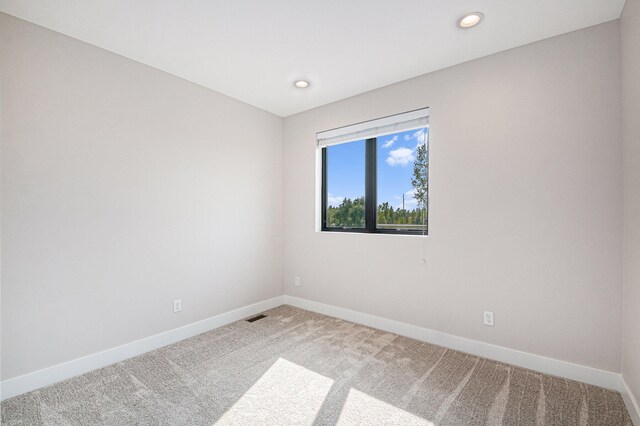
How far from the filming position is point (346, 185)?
3570 millimetres

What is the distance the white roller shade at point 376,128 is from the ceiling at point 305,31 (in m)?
0.37

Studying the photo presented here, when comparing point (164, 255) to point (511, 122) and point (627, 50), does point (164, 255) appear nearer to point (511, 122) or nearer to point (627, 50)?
point (511, 122)

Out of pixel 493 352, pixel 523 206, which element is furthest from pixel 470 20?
pixel 493 352

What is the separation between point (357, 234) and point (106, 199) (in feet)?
7.49

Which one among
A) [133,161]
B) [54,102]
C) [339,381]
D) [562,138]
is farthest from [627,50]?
[54,102]

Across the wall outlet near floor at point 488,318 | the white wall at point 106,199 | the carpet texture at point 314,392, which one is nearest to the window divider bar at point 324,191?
the white wall at point 106,199

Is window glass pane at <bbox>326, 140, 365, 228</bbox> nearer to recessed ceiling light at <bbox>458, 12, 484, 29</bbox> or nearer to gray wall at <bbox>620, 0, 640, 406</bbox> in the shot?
recessed ceiling light at <bbox>458, 12, 484, 29</bbox>

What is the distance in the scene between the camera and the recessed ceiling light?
1.97m

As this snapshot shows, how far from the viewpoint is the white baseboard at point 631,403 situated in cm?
165

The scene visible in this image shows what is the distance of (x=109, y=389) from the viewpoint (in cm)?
203

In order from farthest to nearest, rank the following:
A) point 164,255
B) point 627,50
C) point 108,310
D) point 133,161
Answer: point 164,255, point 133,161, point 108,310, point 627,50

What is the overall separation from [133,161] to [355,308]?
2.54 metres

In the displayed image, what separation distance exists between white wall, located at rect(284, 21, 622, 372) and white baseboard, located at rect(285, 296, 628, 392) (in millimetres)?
51

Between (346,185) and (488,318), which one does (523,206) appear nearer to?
(488,318)
